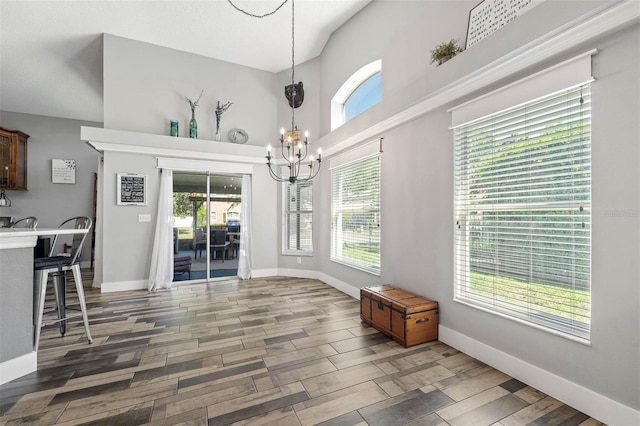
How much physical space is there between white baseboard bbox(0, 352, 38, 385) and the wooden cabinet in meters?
6.05

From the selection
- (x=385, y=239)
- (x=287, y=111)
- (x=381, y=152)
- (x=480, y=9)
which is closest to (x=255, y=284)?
(x=385, y=239)

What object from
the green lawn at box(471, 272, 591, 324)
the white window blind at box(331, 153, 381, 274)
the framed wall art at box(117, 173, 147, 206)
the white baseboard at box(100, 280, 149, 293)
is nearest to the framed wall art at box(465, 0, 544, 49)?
the white window blind at box(331, 153, 381, 274)

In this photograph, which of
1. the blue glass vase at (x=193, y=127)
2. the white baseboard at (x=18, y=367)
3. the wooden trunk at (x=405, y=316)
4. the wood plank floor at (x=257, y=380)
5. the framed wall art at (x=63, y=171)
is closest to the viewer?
the wood plank floor at (x=257, y=380)

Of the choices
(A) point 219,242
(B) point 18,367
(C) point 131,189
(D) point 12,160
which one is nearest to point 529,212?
(B) point 18,367

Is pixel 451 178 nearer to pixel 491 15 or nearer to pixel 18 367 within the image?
pixel 491 15

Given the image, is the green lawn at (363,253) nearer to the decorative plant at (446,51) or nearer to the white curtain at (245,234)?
the white curtain at (245,234)

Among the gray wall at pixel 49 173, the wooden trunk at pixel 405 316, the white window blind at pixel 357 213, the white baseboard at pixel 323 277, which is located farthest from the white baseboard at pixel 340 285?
the gray wall at pixel 49 173

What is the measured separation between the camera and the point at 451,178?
8.79ft

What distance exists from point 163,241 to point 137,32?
358 cm

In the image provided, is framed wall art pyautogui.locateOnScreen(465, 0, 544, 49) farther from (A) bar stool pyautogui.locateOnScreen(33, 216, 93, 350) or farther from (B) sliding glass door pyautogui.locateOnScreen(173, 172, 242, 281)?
(B) sliding glass door pyautogui.locateOnScreen(173, 172, 242, 281)

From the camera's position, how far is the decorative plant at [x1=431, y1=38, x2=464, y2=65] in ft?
8.82

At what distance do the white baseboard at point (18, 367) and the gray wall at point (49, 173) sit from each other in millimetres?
5849

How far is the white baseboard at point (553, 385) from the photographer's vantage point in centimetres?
162

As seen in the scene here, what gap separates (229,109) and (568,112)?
17.3 feet
